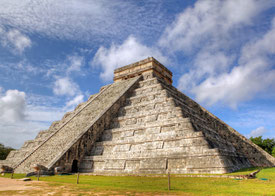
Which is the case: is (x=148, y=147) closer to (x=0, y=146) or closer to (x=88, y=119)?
(x=88, y=119)

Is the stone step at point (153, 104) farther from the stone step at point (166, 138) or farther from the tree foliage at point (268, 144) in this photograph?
the tree foliage at point (268, 144)

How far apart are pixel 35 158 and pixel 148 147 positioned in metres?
7.26

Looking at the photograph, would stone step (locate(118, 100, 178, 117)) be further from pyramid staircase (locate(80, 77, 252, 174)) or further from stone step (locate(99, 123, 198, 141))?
stone step (locate(99, 123, 198, 141))

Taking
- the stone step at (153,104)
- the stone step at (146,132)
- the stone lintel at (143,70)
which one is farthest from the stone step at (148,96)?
the stone lintel at (143,70)

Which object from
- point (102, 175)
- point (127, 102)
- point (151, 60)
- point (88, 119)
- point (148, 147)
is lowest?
point (102, 175)

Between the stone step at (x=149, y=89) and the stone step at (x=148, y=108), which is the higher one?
the stone step at (x=149, y=89)

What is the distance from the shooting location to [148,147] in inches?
421

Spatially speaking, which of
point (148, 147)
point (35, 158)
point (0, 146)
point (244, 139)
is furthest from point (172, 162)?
point (0, 146)

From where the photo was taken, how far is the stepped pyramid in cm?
937

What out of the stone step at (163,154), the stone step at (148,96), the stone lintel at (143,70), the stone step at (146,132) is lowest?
the stone step at (163,154)

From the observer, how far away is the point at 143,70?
21000mm

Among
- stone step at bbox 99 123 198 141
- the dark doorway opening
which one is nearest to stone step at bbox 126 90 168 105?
stone step at bbox 99 123 198 141

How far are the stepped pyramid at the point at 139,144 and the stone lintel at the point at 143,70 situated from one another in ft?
15.8

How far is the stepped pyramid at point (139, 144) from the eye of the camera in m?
9.37
